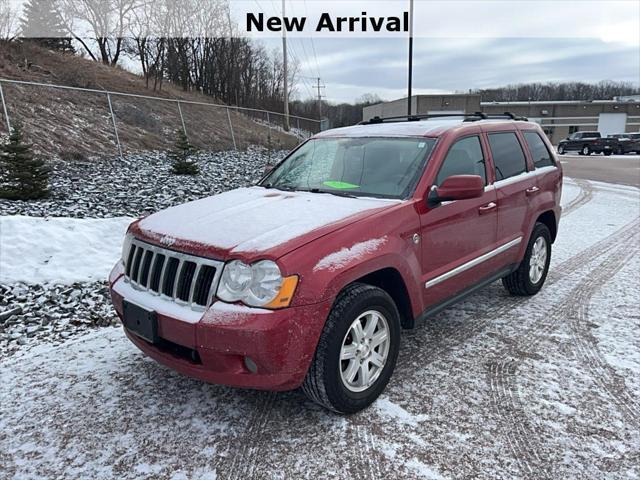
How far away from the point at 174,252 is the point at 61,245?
385 centimetres

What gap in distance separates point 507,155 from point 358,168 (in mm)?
1627

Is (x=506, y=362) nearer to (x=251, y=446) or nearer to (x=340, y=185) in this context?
(x=340, y=185)

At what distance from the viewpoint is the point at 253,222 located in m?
2.96

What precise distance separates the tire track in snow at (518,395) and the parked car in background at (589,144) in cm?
3401

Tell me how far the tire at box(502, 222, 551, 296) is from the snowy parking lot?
37 centimetres

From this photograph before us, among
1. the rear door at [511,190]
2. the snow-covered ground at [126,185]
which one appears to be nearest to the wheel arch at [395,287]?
the rear door at [511,190]

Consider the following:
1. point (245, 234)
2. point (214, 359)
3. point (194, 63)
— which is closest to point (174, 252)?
point (245, 234)

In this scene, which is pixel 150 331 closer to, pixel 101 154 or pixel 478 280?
pixel 478 280

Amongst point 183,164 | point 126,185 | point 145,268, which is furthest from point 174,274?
point 183,164

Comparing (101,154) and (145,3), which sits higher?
(145,3)

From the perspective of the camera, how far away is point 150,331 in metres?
2.74

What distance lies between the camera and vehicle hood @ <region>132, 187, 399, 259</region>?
263 centimetres

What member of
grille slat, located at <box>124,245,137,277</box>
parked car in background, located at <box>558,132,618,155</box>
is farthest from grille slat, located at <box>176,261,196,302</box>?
parked car in background, located at <box>558,132,618,155</box>

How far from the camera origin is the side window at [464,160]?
3.62m
